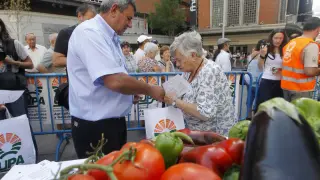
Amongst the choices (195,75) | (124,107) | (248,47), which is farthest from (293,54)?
(248,47)

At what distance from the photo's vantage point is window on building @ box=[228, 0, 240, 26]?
122 feet

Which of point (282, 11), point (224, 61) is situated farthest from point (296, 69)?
point (282, 11)

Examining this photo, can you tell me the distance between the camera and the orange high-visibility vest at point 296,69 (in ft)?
11.6

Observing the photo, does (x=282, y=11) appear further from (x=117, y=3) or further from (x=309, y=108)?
(x=309, y=108)

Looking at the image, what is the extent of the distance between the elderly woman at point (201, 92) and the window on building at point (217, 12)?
40.2 metres

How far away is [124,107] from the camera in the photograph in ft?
6.09

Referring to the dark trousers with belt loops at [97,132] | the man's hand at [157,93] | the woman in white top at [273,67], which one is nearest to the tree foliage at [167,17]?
the woman in white top at [273,67]

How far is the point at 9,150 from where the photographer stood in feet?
8.82

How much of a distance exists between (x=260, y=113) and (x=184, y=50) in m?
1.48

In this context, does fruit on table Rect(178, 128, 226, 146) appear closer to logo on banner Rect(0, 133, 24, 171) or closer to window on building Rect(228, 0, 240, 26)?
logo on banner Rect(0, 133, 24, 171)

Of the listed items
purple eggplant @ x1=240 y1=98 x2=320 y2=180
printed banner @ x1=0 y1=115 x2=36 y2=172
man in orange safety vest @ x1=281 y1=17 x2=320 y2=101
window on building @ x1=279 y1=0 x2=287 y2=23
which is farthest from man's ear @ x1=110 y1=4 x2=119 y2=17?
window on building @ x1=279 y1=0 x2=287 y2=23

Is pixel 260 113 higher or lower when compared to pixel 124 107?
higher

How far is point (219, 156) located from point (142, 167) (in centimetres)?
29

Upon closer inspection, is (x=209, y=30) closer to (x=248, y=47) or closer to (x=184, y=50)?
(x=248, y=47)
